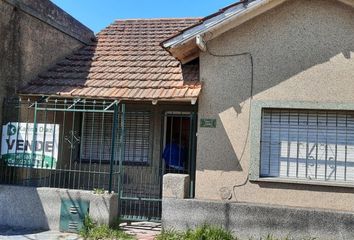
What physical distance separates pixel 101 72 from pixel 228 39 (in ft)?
13.5

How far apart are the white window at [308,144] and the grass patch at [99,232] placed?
3.26 meters

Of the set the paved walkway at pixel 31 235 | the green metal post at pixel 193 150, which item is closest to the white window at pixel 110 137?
the green metal post at pixel 193 150

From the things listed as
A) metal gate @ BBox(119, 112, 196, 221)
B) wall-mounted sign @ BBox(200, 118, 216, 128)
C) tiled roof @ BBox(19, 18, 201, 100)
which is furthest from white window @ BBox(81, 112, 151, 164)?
wall-mounted sign @ BBox(200, 118, 216, 128)

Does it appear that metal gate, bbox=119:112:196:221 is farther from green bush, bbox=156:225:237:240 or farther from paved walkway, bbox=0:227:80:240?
green bush, bbox=156:225:237:240

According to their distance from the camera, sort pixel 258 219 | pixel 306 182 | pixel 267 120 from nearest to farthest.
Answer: pixel 258 219, pixel 306 182, pixel 267 120

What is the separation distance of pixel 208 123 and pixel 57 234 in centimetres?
399

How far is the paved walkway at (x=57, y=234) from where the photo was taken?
330 inches

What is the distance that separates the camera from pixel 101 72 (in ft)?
38.5

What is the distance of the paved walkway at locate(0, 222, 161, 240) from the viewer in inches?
330

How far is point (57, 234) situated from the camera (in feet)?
28.6

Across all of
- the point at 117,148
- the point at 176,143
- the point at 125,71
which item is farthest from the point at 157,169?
the point at 125,71

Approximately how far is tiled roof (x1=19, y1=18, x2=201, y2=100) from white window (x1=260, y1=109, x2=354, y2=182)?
6.31 feet

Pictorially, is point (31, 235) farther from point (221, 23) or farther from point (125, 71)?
point (221, 23)

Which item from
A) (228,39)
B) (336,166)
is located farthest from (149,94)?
(336,166)
